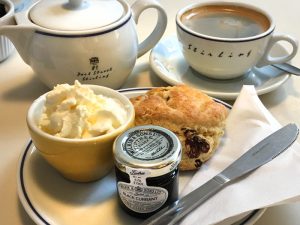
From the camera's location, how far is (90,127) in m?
0.53

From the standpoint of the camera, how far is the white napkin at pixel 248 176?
0.49m

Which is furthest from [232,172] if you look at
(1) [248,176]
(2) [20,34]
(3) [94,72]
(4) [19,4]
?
(4) [19,4]

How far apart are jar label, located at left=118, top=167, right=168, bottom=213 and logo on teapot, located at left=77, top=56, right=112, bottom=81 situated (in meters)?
0.25

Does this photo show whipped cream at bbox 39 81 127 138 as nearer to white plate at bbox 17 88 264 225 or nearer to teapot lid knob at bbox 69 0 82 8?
white plate at bbox 17 88 264 225

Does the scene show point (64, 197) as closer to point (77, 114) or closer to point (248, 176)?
point (77, 114)

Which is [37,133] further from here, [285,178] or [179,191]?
[285,178]

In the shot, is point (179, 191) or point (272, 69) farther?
point (272, 69)

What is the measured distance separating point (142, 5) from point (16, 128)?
30cm

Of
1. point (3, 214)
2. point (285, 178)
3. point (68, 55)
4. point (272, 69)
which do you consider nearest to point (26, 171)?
point (3, 214)

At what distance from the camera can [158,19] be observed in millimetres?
796

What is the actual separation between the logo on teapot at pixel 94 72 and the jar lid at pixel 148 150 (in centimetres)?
20

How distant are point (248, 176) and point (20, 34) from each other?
0.40m

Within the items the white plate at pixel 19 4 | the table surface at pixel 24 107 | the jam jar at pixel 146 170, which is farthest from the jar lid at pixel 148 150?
the white plate at pixel 19 4

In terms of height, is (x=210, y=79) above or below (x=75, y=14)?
below
